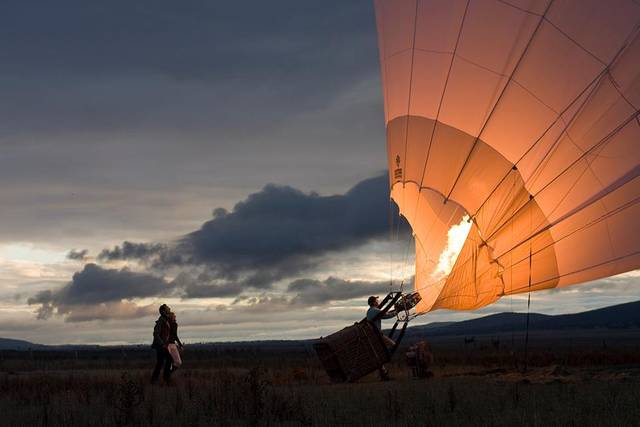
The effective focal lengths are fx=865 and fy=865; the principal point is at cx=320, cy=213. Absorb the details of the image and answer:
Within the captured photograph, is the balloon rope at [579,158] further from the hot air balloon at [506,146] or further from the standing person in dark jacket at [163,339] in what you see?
the standing person in dark jacket at [163,339]

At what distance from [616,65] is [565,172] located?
2199 mm

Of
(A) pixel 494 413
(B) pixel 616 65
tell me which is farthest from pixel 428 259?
(A) pixel 494 413

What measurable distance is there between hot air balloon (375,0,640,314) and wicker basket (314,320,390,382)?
1145 mm

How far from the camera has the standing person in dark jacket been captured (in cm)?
1770

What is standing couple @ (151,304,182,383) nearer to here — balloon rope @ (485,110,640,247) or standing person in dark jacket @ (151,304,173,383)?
standing person in dark jacket @ (151,304,173,383)

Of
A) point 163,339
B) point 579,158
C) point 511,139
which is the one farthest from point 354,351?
point 579,158

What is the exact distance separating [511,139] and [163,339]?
803 cm

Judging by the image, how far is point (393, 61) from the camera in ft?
54.9

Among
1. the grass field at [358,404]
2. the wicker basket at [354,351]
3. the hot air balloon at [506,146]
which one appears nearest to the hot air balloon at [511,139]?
the hot air balloon at [506,146]

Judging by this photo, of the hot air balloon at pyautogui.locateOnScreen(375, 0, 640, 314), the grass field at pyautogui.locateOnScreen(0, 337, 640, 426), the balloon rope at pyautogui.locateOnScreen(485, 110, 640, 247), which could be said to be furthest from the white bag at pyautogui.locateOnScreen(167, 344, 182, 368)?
the balloon rope at pyautogui.locateOnScreen(485, 110, 640, 247)

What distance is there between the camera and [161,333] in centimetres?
1770

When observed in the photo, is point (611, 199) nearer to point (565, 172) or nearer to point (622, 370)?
point (565, 172)

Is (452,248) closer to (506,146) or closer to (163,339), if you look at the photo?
(506,146)

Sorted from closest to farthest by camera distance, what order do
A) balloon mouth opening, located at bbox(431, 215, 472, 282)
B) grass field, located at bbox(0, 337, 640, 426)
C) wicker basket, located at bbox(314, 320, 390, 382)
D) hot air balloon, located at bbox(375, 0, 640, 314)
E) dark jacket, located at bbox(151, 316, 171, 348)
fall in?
grass field, located at bbox(0, 337, 640, 426)
hot air balloon, located at bbox(375, 0, 640, 314)
balloon mouth opening, located at bbox(431, 215, 472, 282)
wicker basket, located at bbox(314, 320, 390, 382)
dark jacket, located at bbox(151, 316, 171, 348)
